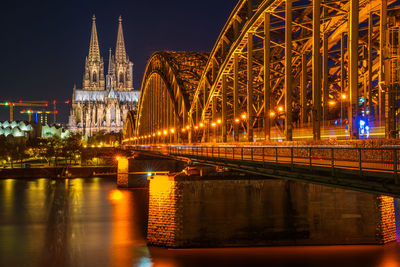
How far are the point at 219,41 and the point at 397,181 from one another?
3269cm

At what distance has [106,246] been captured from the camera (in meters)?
34.5

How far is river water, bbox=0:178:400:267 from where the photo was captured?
27.4 meters

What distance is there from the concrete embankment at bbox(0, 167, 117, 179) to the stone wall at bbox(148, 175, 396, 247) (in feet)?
248

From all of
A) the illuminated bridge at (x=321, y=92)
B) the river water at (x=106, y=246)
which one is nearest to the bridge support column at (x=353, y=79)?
the illuminated bridge at (x=321, y=92)

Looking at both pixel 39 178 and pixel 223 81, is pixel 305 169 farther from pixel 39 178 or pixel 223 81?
pixel 39 178

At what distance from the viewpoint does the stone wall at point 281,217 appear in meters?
28.6

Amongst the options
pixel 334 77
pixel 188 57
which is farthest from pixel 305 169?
pixel 188 57

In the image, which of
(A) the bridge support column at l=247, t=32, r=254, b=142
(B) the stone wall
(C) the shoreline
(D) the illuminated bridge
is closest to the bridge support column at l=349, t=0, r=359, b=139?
(D) the illuminated bridge

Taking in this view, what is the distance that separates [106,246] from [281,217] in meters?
12.9

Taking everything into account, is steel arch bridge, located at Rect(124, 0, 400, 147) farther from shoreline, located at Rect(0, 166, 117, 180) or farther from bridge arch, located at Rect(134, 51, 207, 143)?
shoreline, located at Rect(0, 166, 117, 180)

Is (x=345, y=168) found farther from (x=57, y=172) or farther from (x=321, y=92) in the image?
(x=57, y=172)

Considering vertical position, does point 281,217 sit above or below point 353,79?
below

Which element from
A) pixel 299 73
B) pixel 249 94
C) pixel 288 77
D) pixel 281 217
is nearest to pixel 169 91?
pixel 299 73

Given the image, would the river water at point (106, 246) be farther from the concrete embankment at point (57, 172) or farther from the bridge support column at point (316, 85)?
the concrete embankment at point (57, 172)
